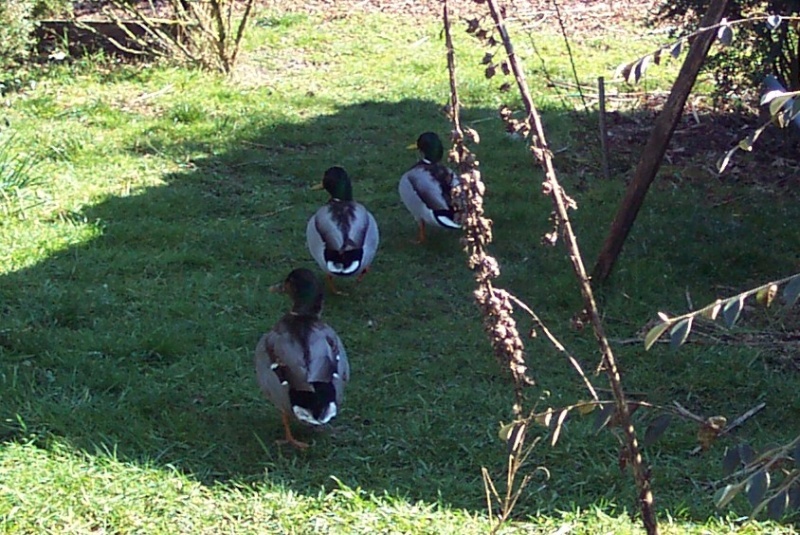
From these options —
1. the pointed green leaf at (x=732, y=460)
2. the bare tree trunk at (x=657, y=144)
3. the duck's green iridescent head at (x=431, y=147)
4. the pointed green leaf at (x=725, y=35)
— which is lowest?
the duck's green iridescent head at (x=431, y=147)

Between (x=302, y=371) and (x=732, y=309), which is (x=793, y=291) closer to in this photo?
(x=732, y=309)

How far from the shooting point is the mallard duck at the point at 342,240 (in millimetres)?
6508

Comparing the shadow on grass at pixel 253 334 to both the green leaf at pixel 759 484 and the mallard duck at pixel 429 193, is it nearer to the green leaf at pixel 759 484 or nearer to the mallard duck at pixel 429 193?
the mallard duck at pixel 429 193

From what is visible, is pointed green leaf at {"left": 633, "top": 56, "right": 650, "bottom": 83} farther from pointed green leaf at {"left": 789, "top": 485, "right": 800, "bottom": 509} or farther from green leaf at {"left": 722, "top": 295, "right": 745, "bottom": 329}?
pointed green leaf at {"left": 789, "top": 485, "right": 800, "bottom": 509}

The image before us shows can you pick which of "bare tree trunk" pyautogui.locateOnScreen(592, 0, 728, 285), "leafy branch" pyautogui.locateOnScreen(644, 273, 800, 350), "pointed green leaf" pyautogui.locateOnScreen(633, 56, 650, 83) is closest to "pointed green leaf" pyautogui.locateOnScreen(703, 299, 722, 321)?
"leafy branch" pyautogui.locateOnScreen(644, 273, 800, 350)

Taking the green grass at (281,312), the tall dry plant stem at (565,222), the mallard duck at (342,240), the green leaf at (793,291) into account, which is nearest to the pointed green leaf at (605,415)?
the tall dry plant stem at (565,222)

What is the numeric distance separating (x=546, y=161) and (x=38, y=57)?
10317mm

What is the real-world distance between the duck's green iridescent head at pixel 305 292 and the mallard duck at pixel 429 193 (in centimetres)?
187

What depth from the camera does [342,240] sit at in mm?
6574

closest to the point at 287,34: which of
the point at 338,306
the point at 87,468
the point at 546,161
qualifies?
the point at 338,306

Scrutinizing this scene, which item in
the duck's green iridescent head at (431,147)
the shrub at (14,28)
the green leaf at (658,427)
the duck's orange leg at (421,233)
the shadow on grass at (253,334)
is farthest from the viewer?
the shrub at (14,28)

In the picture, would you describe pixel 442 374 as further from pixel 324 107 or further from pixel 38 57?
pixel 38 57

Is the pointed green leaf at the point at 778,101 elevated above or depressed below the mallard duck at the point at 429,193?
above

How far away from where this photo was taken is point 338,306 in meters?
6.67
